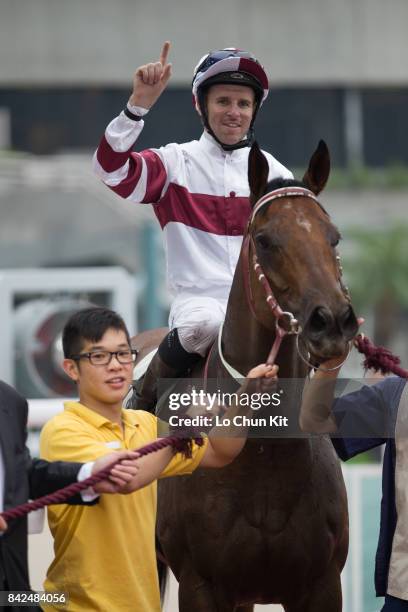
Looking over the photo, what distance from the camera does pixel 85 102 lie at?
1205 inches

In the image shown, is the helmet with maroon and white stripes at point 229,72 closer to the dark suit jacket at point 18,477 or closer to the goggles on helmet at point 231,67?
the goggles on helmet at point 231,67

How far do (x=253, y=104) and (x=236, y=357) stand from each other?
109 centimetres

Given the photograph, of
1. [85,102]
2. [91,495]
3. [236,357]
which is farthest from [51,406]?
[85,102]

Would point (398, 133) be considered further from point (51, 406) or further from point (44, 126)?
point (51, 406)

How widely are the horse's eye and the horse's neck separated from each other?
0.66ft

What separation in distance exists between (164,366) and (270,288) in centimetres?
88

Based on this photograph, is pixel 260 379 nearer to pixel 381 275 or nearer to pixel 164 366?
pixel 164 366

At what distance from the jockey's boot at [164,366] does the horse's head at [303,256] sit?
629mm

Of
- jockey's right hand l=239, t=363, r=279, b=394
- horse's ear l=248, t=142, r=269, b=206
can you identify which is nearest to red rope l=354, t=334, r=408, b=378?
jockey's right hand l=239, t=363, r=279, b=394

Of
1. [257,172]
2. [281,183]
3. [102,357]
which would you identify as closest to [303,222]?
[281,183]

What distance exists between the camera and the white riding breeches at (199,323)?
429 cm

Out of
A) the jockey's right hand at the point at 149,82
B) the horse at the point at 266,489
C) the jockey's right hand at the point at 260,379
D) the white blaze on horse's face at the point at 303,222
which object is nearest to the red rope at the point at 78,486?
the jockey's right hand at the point at 260,379

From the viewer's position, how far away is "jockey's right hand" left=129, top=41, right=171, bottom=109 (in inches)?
164

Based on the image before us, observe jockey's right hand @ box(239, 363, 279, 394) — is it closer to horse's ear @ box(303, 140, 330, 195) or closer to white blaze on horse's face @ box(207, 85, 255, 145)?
horse's ear @ box(303, 140, 330, 195)
